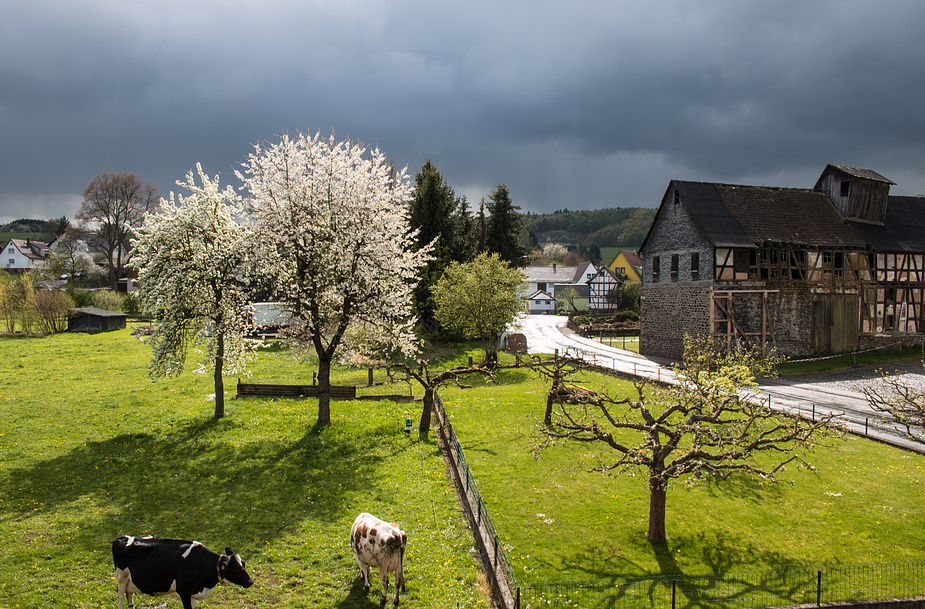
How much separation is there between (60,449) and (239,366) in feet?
21.9

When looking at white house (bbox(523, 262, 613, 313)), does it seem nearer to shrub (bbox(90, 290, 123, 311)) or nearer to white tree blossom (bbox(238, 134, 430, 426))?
shrub (bbox(90, 290, 123, 311))

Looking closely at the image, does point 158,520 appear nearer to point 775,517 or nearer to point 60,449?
point 60,449

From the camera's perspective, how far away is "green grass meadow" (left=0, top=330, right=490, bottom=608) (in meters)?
9.52

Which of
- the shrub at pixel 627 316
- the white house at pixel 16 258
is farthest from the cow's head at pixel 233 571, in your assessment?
the white house at pixel 16 258

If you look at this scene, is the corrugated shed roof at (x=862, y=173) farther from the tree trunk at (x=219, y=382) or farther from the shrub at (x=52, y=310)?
the shrub at (x=52, y=310)

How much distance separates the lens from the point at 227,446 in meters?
17.4

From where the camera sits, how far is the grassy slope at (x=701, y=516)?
444 inches

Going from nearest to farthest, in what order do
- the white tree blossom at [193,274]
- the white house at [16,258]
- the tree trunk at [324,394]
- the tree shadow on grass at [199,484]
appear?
the tree shadow on grass at [199,484] → the white tree blossom at [193,274] → the tree trunk at [324,394] → the white house at [16,258]

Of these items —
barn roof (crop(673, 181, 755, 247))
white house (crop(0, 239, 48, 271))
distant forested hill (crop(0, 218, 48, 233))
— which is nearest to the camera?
barn roof (crop(673, 181, 755, 247))

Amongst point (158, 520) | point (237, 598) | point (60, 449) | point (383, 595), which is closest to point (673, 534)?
point (383, 595)

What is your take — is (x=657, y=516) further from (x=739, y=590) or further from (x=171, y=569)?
(x=171, y=569)

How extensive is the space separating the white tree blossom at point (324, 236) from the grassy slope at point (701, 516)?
698cm

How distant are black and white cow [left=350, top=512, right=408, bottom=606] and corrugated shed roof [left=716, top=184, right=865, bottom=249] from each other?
37.4m

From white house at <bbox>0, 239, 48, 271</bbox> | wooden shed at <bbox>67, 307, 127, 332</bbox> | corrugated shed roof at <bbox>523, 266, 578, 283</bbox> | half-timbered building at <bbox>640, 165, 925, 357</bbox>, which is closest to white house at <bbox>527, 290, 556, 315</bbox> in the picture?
corrugated shed roof at <bbox>523, 266, 578, 283</bbox>
